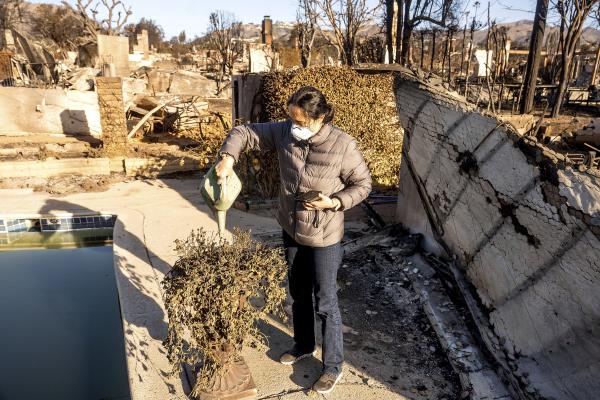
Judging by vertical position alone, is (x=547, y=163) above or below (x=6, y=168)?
above

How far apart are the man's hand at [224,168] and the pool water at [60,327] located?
75.8 inches

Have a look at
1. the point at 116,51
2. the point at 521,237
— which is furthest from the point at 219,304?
the point at 116,51

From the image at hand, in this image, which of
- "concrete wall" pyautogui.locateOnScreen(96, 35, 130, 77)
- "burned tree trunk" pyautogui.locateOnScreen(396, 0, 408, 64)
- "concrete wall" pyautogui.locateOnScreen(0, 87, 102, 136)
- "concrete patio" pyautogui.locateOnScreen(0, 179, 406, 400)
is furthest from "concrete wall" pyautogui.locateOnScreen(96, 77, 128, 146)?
"concrete wall" pyautogui.locateOnScreen(96, 35, 130, 77)

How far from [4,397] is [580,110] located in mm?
14033

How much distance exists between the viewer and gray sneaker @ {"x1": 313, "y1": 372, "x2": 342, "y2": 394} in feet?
8.54

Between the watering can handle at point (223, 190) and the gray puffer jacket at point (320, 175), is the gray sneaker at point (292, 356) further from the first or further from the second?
the watering can handle at point (223, 190)

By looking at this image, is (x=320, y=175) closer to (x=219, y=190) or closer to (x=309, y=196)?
(x=309, y=196)

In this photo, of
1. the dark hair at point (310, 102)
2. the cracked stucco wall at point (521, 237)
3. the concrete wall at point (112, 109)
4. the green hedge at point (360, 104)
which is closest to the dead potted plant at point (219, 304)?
the dark hair at point (310, 102)

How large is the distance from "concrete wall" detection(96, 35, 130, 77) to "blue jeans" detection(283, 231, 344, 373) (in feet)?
52.4

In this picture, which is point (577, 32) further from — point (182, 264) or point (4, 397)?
point (4, 397)

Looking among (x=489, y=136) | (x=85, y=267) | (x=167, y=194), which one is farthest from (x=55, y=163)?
(x=489, y=136)

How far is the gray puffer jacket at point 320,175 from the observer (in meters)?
2.44

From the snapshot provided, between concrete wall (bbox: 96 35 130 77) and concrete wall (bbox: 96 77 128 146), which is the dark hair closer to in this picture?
concrete wall (bbox: 96 77 128 146)

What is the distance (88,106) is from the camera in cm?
1145
